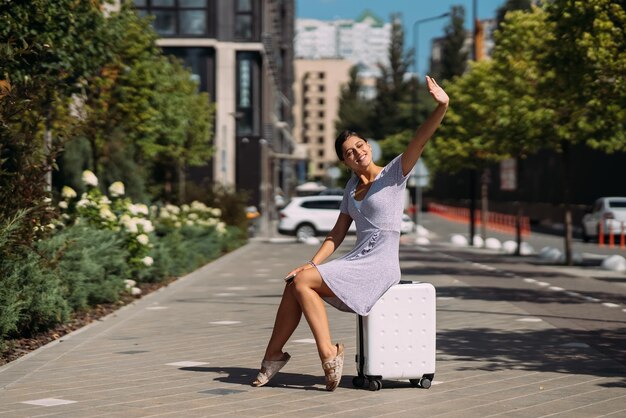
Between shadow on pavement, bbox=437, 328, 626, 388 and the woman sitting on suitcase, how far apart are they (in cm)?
164

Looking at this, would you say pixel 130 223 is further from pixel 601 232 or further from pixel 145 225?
pixel 601 232

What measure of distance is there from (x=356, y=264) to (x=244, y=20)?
58.5m

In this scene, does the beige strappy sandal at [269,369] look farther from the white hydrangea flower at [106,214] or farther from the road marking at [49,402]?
the white hydrangea flower at [106,214]

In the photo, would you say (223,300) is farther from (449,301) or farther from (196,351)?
(196,351)

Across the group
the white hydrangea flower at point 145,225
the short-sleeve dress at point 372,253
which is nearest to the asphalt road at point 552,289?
the short-sleeve dress at point 372,253

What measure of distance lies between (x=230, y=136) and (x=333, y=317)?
173 ft

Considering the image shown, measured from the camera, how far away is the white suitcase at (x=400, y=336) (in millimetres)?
8508

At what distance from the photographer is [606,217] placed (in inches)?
1708

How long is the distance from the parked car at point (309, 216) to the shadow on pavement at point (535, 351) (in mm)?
32271

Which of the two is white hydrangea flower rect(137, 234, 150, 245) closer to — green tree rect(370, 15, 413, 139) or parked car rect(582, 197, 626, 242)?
parked car rect(582, 197, 626, 242)

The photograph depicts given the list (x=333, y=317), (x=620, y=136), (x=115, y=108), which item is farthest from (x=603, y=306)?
(x=115, y=108)

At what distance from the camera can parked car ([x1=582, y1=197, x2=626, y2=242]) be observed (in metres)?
43.1

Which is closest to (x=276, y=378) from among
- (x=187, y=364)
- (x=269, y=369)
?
(x=269, y=369)

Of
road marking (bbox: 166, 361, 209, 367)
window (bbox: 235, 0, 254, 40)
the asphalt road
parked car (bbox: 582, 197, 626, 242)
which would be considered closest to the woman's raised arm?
road marking (bbox: 166, 361, 209, 367)
